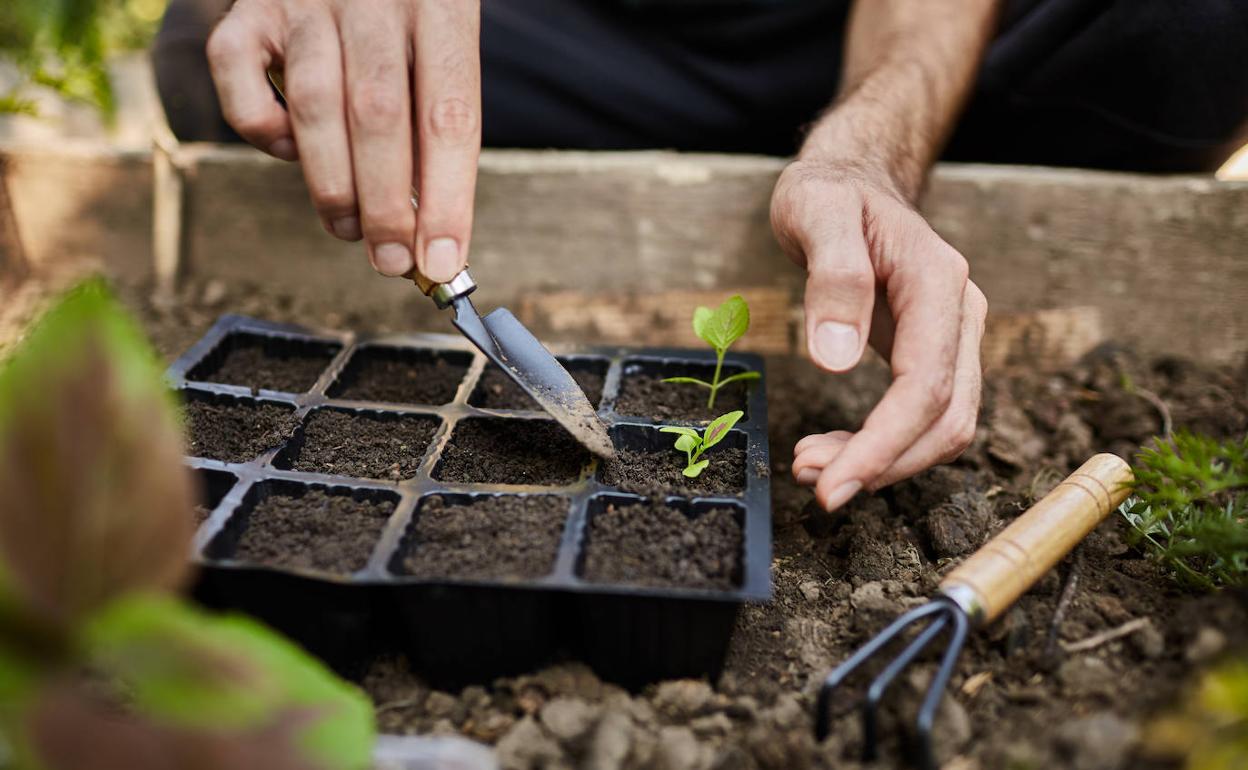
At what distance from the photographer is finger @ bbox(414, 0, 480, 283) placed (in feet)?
4.13

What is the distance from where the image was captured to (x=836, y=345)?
1.28 metres

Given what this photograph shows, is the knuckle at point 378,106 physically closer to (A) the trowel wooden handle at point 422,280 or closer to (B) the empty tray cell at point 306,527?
(A) the trowel wooden handle at point 422,280

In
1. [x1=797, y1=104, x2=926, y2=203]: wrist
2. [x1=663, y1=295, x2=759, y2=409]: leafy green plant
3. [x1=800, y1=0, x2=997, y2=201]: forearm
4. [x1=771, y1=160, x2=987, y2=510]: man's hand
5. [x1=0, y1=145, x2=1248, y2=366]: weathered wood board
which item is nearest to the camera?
[x1=771, y1=160, x2=987, y2=510]: man's hand

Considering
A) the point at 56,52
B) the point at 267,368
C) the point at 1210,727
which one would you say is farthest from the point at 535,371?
the point at 56,52

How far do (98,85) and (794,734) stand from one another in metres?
2.08

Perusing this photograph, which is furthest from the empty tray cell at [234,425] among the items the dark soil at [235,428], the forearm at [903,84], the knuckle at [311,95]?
the forearm at [903,84]

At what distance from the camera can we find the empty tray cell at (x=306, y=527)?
1182mm

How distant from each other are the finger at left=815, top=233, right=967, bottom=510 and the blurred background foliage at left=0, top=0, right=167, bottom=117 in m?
1.81

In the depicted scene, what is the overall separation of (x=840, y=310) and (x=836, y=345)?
49 mm

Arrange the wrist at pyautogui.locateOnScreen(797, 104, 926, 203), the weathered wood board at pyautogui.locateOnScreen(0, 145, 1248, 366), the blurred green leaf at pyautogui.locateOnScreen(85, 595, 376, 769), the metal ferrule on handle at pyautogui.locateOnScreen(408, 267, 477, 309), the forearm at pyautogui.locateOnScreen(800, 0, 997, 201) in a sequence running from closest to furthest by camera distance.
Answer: the blurred green leaf at pyautogui.locateOnScreen(85, 595, 376, 769), the metal ferrule on handle at pyautogui.locateOnScreen(408, 267, 477, 309), the wrist at pyautogui.locateOnScreen(797, 104, 926, 203), the forearm at pyautogui.locateOnScreen(800, 0, 997, 201), the weathered wood board at pyautogui.locateOnScreen(0, 145, 1248, 366)

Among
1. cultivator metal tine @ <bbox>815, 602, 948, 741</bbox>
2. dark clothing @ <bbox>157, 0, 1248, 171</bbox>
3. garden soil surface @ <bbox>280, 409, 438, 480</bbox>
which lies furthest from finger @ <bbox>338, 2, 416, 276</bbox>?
dark clothing @ <bbox>157, 0, 1248, 171</bbox>

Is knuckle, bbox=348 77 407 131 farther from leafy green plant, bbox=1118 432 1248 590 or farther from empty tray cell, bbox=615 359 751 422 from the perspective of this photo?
leafy green plant, bbox=1118 432 1248 590

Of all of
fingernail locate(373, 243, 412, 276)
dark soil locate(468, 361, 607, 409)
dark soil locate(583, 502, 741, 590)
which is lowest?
dark soil locate(468, 361, 607, 409)

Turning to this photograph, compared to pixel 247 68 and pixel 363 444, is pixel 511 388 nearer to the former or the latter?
pixel 363 444
